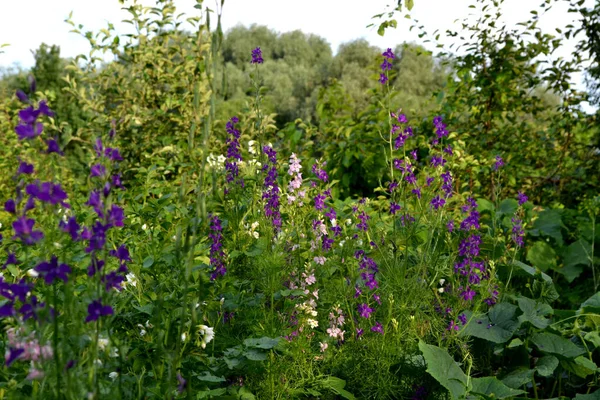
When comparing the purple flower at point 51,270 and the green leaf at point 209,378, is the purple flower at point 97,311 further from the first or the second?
the green leaf at point 209,378

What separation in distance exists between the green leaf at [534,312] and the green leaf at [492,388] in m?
0.45

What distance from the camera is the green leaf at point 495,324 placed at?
2963 mm

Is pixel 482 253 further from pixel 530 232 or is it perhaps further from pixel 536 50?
pixel 536 50

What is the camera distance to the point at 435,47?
5.81 m

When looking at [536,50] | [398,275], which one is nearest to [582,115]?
[536,50]

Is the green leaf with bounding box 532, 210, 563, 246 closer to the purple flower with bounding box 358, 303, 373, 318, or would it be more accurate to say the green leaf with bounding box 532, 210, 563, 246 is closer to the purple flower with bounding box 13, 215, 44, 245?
the purple flower with bounding box 358, 303, 373, 318

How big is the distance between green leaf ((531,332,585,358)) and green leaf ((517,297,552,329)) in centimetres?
7

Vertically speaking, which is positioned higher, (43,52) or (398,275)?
(43,52)

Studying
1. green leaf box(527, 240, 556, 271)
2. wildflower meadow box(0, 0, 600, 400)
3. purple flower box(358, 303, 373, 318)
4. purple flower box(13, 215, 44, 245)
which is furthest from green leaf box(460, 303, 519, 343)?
purple flower box(13, 215, 44, 245)

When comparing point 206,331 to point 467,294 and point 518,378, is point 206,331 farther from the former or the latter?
point 518,378

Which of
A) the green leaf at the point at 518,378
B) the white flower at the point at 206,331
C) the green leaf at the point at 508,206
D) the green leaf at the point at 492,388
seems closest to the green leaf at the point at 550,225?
the green leaf at the point at 508,206

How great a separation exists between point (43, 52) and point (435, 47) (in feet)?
42.3

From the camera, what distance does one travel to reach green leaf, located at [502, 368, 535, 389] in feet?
9.41

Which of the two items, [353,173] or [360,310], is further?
[353,173]
